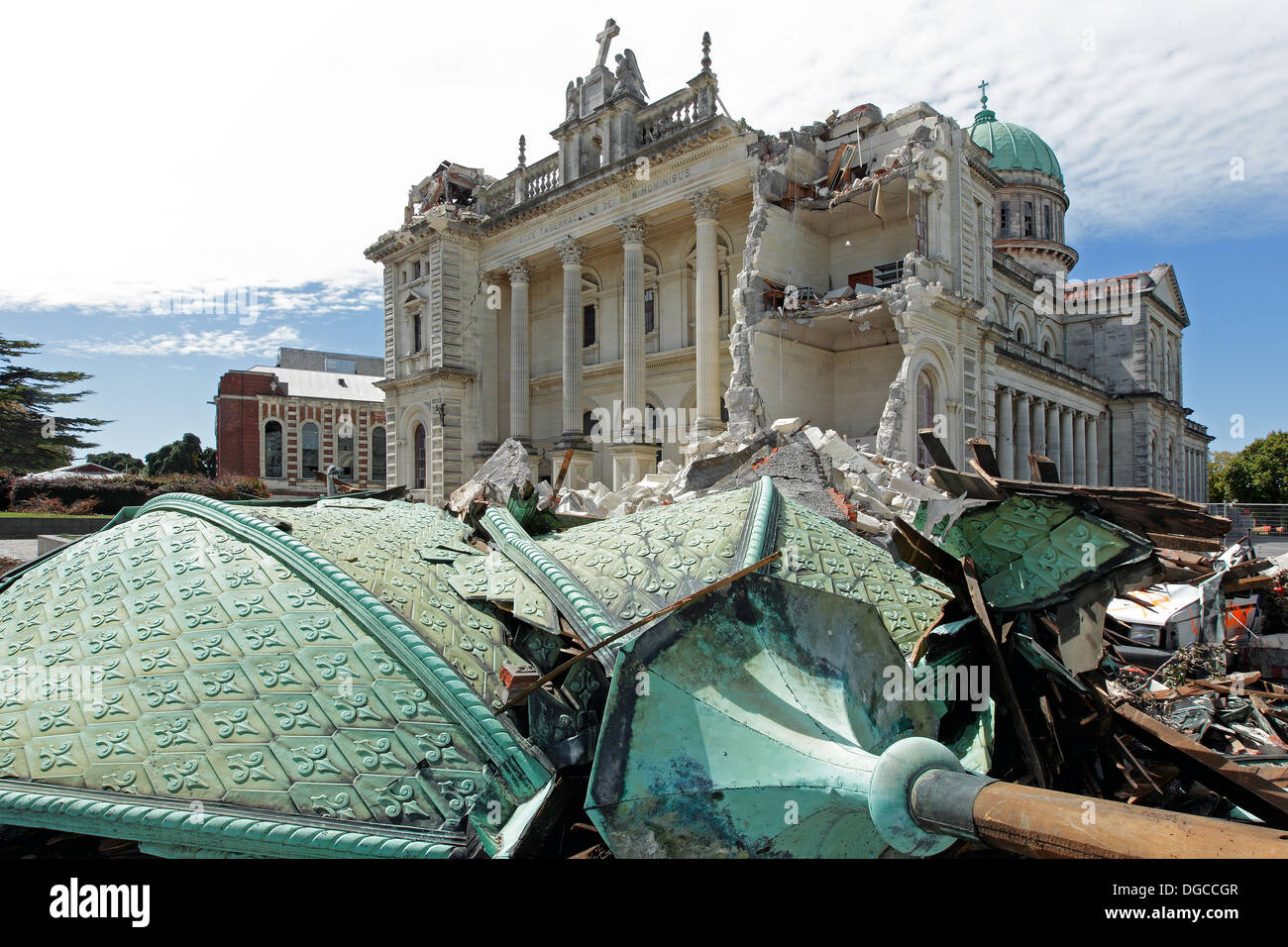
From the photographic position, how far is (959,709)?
289 cm

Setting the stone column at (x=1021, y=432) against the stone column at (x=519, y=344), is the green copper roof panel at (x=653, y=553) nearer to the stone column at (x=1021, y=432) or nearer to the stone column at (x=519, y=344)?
the stone column at (x=1021, y=432)

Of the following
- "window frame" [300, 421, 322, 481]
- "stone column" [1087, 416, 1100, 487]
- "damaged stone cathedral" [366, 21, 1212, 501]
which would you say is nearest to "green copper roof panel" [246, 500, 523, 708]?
"damaged stone cathedral" [366, 21, 1212, 501]

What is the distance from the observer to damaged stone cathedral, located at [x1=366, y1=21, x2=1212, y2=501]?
18.2m

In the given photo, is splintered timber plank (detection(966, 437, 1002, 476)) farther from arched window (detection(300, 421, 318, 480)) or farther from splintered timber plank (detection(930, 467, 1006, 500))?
arched window (detection(300, 421, 318, 480))

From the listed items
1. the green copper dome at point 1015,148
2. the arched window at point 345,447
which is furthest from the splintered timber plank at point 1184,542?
the arched window at point 345,447

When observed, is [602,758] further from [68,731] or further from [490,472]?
[490,472]

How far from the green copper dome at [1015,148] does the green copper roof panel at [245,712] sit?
150 ft

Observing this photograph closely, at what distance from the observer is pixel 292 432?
159 feet

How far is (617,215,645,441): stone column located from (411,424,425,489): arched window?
1133 cm

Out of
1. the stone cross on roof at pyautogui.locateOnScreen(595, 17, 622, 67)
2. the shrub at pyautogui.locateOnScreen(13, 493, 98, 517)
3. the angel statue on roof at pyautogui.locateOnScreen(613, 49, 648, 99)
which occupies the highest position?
the stone cross on roof at pyautogui.locateOnScreen(595, 17, 622, 67)

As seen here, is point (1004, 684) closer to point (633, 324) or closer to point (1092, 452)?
point (633, 324)

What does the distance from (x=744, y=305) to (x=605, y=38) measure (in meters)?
13.3

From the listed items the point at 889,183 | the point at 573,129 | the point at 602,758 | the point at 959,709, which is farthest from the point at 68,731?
the point at 573,129

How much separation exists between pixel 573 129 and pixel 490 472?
67.4ft
